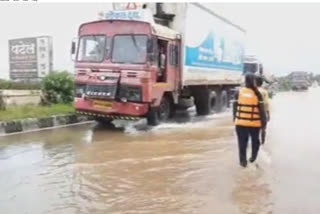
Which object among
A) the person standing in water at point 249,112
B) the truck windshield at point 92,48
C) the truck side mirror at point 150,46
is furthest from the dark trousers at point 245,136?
the truck windshield at point 92,48

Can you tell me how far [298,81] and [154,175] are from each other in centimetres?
4403

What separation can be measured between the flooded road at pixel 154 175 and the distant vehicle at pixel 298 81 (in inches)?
1466

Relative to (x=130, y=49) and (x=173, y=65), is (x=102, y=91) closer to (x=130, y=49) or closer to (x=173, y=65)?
(x=130, y=49)

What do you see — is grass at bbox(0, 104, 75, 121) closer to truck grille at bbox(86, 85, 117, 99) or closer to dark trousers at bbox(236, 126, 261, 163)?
truck grille at bbox(86, 85, 117, 99)

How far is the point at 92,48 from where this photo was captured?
1406 centimetres

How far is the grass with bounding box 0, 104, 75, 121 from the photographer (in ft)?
46.7

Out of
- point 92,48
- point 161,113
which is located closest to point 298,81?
point 161,113

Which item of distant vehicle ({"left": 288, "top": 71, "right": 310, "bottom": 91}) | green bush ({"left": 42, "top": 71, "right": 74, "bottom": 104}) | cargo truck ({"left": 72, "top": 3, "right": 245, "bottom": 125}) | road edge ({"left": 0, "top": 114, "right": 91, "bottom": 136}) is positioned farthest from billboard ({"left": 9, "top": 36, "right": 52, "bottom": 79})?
distant vehicle ({"left": 288, "top": 71, "right": 310, "bottom": 91})

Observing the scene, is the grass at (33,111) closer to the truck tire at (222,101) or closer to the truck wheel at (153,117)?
the truck wheel at (153,117)

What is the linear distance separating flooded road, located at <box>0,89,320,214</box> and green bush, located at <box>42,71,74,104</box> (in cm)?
459

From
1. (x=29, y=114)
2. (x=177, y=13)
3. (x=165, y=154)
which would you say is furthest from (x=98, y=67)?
(x=165, y=154)

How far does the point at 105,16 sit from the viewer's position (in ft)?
46.1

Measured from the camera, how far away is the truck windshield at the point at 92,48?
13891mm

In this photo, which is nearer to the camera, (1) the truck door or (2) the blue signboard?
(1) the truck door
